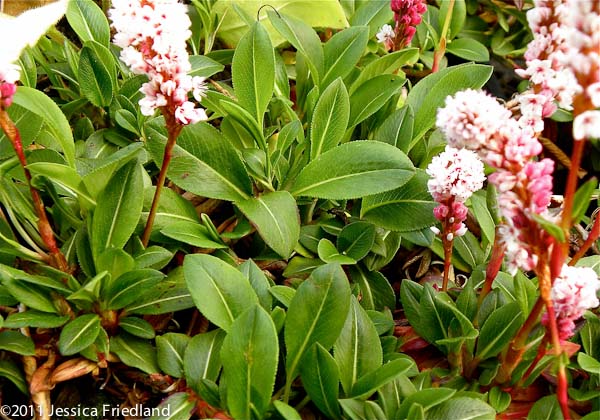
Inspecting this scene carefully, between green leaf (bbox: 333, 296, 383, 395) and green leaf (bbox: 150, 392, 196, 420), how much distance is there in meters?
0.32

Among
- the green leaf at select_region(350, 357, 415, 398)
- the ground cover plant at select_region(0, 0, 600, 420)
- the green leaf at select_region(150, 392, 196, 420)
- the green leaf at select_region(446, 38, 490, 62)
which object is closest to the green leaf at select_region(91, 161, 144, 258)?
the ground cover plant at select_region(0, 0, 600, 420)

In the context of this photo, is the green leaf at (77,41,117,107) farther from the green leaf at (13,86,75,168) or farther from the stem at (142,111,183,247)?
the stem at (142,111,183,247)

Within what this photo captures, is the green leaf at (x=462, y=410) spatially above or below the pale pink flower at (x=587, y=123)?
below

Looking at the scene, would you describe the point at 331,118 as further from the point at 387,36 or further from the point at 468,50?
the point at 468,50

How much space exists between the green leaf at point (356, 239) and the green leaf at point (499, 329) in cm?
33

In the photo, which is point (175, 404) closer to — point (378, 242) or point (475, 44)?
point (378, 242)

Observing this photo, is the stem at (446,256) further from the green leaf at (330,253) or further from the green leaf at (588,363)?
the green leaf at (588,363)

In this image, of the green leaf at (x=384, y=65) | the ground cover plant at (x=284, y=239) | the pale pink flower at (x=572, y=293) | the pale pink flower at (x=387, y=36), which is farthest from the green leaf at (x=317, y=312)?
the pale pink flower at (x=387, y=36)

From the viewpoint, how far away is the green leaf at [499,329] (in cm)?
142

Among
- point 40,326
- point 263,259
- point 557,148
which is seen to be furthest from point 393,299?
point 557,148

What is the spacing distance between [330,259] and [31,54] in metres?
1.05

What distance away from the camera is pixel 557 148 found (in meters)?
2.35

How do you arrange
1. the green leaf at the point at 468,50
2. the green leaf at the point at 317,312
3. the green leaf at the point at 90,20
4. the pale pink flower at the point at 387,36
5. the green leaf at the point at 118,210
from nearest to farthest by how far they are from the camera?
the green leaf at the point at 317,312 < the green leaf at the point at 118,210 < the green leaf at the point at 90,20 < the pale pink flower at the point at 387,36 < the green leaf at the point at 468,50

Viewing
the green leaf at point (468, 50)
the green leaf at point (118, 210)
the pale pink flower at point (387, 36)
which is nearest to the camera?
the green leaf at point (118, 210)
